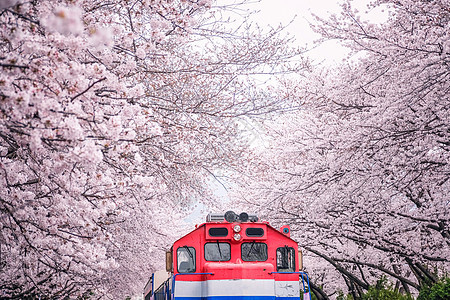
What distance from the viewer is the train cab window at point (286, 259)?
29.2 ft

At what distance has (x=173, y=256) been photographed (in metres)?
8.61

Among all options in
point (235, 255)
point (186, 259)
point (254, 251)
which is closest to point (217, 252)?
point (235, 255)

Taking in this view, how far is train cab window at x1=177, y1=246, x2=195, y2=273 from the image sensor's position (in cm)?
865

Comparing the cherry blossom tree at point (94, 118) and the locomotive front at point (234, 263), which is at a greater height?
the cherry blossom tree at point (94, 118)

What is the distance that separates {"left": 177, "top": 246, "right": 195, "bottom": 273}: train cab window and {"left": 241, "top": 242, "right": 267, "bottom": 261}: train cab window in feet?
3.01

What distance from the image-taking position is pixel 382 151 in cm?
1050

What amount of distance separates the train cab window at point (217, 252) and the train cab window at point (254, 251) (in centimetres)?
27

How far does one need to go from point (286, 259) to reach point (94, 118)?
5.27 meters

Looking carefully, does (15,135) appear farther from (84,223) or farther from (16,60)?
(84,223)

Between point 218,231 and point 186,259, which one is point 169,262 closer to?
point 186,259

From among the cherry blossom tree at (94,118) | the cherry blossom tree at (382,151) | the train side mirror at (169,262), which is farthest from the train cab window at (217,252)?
the cherry blossom tree at (382,151)

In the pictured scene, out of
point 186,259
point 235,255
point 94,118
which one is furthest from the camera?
point 235,255

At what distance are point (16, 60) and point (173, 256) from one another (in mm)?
5109

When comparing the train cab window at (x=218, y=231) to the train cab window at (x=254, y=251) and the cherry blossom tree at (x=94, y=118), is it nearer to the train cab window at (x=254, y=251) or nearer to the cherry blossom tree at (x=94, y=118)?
the train cab window at (x=254, y=251)
